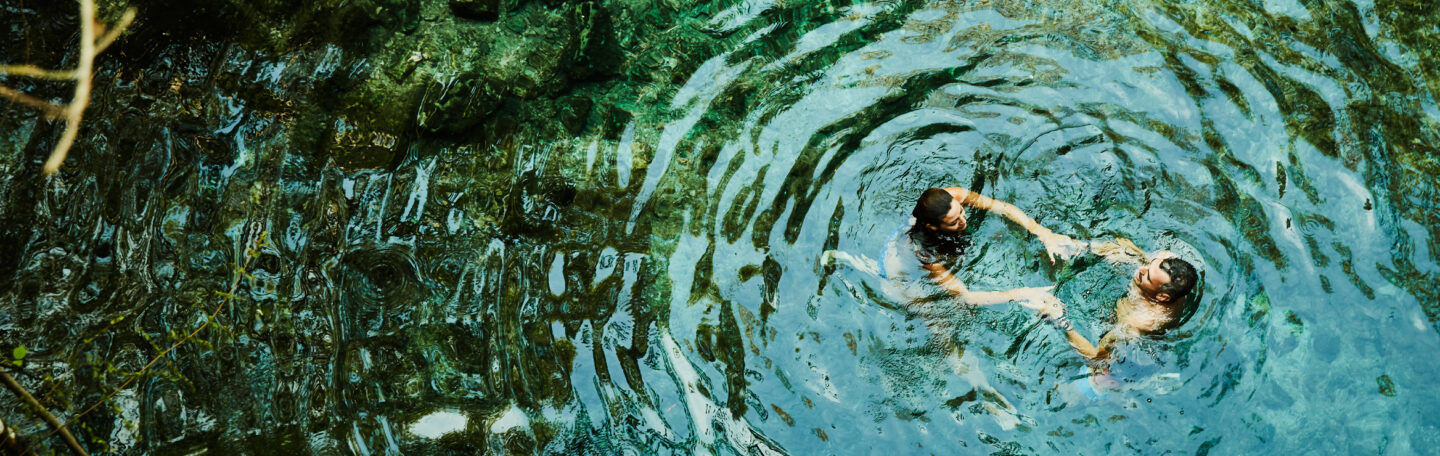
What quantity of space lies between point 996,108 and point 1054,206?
80 centimetres

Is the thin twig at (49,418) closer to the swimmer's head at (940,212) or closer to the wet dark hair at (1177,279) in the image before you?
the swimmer's head at (940,212)

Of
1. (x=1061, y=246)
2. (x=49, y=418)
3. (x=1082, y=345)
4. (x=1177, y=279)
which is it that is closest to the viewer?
(x=49, y=418)

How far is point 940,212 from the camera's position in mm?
5281

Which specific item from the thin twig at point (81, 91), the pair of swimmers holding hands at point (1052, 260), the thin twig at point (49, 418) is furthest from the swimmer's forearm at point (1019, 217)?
the thin twig at point (81, 91)

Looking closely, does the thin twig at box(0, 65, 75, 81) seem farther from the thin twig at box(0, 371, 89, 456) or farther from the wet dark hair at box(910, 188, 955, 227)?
the wet dark hair at box(910, 188, 955, 227)

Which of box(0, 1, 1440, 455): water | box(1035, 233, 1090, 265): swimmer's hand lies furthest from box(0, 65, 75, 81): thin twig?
box(1035, 233, 1090, 265): swimmer's hand

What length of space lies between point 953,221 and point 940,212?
0.39ft

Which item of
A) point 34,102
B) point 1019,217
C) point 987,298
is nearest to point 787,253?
point 987,298

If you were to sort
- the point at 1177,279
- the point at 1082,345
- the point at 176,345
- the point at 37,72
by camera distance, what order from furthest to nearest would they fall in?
the point at 37,72 → the point at 1082,345 → the point at 176,345 → the point at 1177,279

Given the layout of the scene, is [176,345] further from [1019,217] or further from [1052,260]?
[1052,260]

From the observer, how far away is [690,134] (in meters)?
6.20

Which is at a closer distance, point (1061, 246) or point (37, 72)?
point (1061, 246)

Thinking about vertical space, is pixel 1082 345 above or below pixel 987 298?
below

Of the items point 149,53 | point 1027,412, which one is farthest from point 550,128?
Answer: point 1027,412
